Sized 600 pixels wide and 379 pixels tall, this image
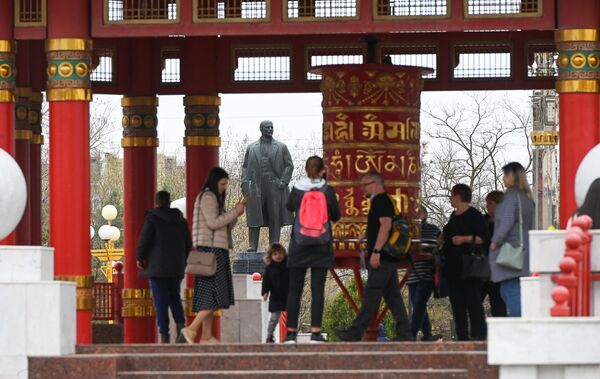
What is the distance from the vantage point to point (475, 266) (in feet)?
71.3

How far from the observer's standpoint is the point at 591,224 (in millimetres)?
18172

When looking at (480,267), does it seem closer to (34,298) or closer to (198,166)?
(34,298)

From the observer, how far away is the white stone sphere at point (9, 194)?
784 inches

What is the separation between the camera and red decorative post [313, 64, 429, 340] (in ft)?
81.1

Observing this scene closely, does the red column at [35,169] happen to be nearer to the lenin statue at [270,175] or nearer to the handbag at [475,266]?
the lenin statue at [270,175]

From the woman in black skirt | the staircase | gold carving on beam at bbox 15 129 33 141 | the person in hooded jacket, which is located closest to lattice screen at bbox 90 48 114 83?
gold carving on beam at bbox 15 129 33 141

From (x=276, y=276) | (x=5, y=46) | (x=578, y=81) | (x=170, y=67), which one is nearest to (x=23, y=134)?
(x=170, y=67)

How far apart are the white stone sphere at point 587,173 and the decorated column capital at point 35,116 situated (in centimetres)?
1241

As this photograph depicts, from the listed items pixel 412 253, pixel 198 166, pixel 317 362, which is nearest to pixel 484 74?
pixel 198 166

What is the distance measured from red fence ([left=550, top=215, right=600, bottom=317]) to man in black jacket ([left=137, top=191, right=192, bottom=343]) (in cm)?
576

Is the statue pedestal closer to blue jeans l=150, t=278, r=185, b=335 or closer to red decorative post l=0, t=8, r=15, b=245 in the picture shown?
blue jeans l=150, t=278, r=185, b=335

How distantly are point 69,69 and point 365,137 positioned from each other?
363cm

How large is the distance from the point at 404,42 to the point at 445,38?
0.57 meters

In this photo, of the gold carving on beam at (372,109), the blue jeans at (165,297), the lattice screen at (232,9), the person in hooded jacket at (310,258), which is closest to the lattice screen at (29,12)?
the lattice screen at (232,9)
